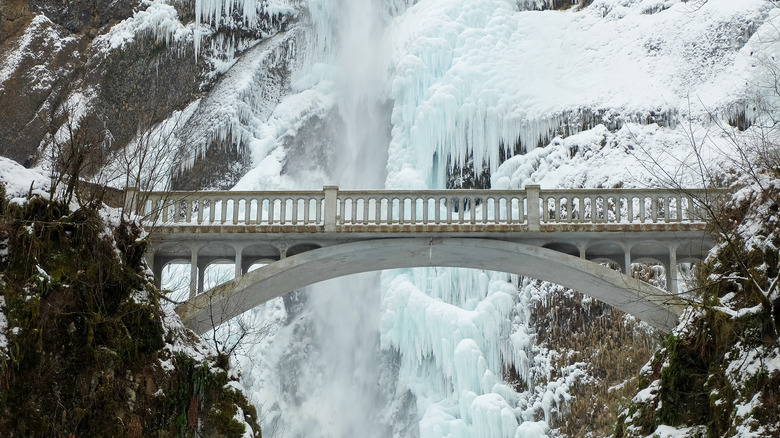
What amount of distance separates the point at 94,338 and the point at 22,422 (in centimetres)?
148

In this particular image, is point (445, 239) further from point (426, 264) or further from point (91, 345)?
point (91, 345)

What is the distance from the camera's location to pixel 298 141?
3516cm

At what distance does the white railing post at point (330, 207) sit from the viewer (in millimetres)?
18156

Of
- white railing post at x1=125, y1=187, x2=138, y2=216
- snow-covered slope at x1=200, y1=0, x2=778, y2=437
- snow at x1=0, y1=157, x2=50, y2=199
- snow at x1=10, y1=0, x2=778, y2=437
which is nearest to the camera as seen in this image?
snow at x1=0, y1=157, x2=50, y2=199

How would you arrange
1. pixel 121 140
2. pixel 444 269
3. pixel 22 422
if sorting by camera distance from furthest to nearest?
pixel 121 140 < pixel 444 269 < pixel 22 422

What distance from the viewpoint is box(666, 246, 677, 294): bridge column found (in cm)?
1741

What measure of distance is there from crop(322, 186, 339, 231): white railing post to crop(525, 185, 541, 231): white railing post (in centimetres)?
352

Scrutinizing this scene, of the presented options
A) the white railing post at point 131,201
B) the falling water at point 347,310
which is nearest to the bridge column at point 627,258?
the white railing post at point 131,201

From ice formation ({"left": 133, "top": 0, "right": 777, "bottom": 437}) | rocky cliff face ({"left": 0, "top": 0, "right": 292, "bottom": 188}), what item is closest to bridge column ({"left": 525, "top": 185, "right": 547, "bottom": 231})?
ice formation ({"left": 133, "top": 0, "right": 777, "bottom": 437})

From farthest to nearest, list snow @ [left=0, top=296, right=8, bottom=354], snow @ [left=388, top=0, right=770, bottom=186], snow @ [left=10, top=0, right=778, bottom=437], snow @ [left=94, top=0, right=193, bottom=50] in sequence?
snow @ [left=94, top=0, right=193, bottom=50]
snow @ [left=388, top=0, right=770, bottom=186]
snow @ [left=10, top=0, right=778, bottom=437]
snow @ [left=0, top=296, right=8, bottom=354]

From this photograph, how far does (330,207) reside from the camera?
Answer: 1833 centimetres

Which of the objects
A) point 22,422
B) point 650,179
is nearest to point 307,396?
point 650,179

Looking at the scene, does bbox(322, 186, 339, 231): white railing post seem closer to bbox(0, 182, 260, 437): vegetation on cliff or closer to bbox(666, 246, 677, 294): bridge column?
bbox(0, 182, 260, 437): vegetation on cliff

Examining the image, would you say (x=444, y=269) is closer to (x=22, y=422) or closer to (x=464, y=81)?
(x=464, y=81)
